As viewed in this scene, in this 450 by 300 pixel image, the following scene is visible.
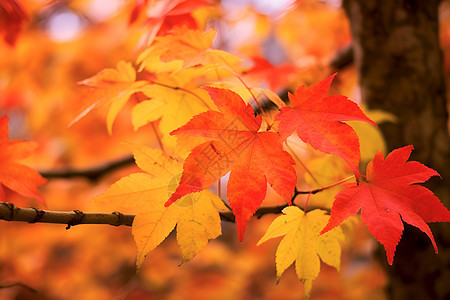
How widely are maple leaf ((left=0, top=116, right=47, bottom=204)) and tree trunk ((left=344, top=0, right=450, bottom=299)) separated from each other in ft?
3.39

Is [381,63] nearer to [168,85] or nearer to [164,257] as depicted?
→ [168,85]

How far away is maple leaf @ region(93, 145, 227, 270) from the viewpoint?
55 centimetres

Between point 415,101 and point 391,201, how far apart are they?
0.73m

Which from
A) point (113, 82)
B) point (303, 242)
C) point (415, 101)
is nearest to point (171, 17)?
point (113, 82)

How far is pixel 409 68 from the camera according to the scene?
1.12 m

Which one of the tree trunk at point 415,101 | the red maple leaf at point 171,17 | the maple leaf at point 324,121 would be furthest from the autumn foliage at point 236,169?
the tree trunk at point 415,101

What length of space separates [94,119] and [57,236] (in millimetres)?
918

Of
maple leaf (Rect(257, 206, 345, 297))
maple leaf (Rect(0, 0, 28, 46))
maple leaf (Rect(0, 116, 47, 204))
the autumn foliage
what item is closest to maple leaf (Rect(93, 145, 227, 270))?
the autumn foliage

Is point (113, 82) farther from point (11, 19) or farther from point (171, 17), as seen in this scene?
point (11, 19)

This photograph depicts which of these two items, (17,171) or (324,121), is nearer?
(324,121)

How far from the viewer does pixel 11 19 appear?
107 centimetres

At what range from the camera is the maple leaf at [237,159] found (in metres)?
0.49

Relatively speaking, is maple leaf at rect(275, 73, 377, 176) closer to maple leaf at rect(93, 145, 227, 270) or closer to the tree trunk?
maple leaf at rect(93, 145, 227, 270)

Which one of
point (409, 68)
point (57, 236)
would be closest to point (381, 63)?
point (409, 68)
